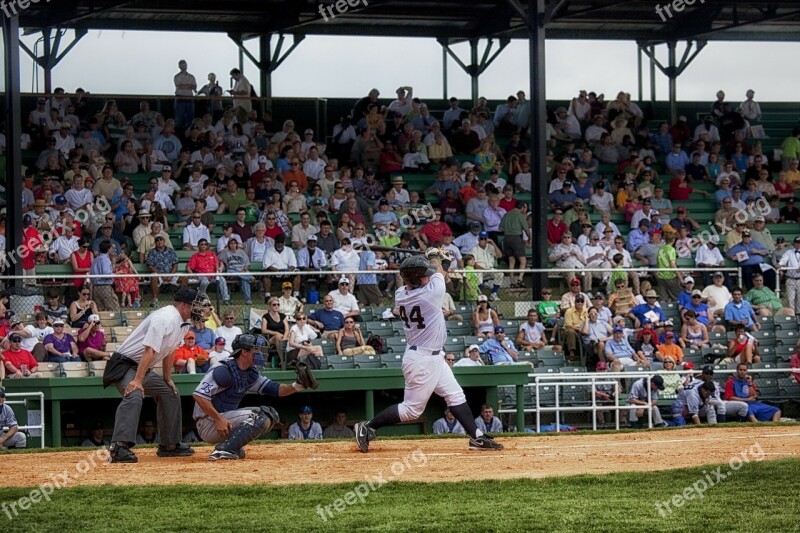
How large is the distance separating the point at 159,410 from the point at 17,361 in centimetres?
605

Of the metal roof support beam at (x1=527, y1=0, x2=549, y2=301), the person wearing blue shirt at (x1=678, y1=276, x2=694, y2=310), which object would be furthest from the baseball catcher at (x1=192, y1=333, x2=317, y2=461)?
the person wearing blue shirt at (x1=678, y1=276, x2=694, y2=310)

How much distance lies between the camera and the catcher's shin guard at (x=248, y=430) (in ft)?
35.1

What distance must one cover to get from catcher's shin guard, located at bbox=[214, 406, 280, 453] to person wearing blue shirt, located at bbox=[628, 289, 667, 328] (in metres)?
9.97

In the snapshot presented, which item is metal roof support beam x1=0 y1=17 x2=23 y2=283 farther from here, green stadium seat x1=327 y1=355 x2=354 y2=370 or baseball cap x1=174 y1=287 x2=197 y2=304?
baseball cap x1=174 y1=287 x2=197 y2=304

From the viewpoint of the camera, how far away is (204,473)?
10.1 metres

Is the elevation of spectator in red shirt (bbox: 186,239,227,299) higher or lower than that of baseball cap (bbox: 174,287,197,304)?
higher

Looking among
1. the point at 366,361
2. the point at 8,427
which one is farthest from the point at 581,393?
the point at 8,427

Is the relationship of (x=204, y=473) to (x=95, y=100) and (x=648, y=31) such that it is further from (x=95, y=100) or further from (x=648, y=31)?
(x=648, y=31)

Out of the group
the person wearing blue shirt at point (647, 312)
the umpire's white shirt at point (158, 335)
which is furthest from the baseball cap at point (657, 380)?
the umpire's white shirt at point (158, 335)

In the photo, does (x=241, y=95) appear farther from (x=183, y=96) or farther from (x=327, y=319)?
(x=327, y=319)

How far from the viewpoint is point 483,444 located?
37.8 ft

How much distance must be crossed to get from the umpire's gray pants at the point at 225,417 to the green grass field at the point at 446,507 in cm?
87

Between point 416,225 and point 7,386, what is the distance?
8337 mm

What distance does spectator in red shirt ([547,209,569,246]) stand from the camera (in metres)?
22.1
